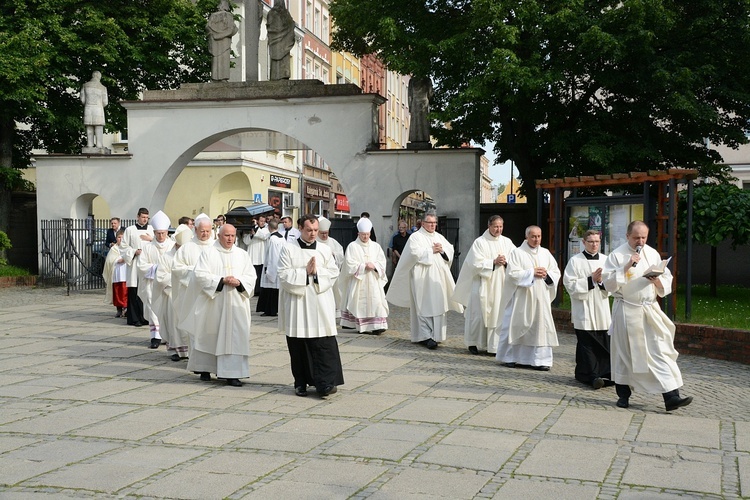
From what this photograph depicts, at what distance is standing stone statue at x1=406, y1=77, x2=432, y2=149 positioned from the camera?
21630 mm

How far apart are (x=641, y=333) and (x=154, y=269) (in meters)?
7.42

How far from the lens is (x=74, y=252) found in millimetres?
23406

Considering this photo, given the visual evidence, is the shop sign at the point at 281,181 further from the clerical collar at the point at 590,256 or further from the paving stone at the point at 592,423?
the paving stone at the point at 592,423

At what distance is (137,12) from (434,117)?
1189 cm

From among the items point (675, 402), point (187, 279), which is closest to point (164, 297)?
point (187, 279)

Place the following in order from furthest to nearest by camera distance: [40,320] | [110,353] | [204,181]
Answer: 1. [204,181]
2. [40,320]
3. [110,353]

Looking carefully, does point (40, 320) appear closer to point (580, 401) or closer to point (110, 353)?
point (110, 353)

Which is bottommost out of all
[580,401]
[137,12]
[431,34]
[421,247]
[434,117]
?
[580,401]

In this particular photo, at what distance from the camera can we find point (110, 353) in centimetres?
1255

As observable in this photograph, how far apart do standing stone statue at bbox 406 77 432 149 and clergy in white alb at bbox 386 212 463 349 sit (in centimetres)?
795

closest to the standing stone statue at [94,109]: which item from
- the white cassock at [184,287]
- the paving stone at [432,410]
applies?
the white cassock at [184,287]

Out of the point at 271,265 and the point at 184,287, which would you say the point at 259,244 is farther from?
the point at 184,287

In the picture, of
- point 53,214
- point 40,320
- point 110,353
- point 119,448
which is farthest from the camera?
point 53,214

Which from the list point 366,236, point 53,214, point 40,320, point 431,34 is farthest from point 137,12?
point 366,236
